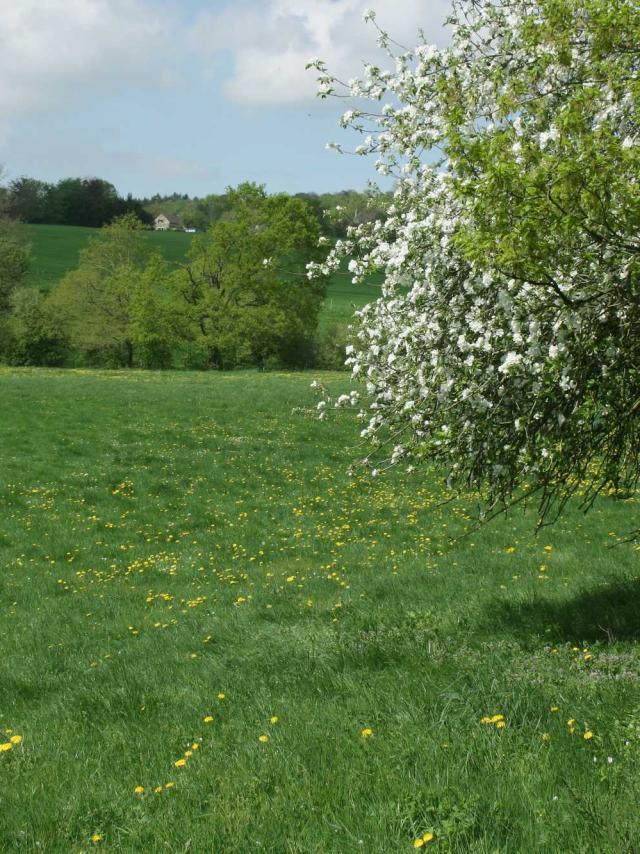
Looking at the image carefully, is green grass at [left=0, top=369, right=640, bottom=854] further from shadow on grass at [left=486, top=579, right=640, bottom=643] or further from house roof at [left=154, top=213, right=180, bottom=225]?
house roof at [left=154, top=213, right=180, bottom=225]

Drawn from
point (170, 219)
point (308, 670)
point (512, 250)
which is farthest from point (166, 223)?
point (512, 250)

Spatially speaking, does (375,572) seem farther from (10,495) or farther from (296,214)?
(296,214)

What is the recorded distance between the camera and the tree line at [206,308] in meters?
54.9

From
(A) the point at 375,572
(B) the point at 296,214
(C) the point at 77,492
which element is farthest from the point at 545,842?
(B) the point at 296,214

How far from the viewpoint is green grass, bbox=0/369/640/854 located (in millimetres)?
4258

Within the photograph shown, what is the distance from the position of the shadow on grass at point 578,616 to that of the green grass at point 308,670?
0.04 m

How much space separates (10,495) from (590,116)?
53.2 ft

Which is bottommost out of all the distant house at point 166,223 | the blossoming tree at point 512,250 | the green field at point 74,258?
the blossoming tree at point 512,250

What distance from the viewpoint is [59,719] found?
6.91 metres

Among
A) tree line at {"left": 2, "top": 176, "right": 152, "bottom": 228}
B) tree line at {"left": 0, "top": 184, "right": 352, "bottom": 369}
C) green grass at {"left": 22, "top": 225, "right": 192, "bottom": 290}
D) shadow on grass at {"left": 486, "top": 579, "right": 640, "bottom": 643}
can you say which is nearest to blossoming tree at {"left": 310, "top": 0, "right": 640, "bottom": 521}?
shadow on grass at {"left": 486, "top": 579, "right": 640, "bottom": 643}

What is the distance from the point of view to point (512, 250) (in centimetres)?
494

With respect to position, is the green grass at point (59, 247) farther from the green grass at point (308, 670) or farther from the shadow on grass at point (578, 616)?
the shadow on grass at point (578, 616)

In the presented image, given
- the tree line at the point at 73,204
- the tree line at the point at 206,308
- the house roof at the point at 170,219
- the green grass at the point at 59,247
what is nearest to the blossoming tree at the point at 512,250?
the tree line at the point at 206,308

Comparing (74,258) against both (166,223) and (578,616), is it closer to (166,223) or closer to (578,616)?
(166,223)
